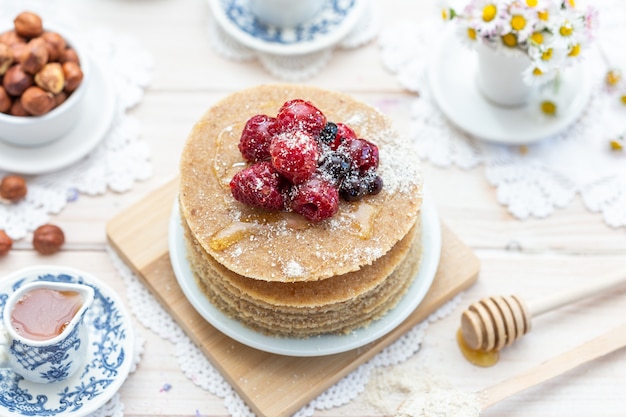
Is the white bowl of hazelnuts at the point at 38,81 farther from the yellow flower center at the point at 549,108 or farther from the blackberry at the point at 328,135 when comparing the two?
the yellow flower center at the point at 549,108

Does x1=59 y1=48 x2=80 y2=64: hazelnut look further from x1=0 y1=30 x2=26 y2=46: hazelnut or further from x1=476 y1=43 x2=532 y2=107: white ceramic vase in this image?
x1=476 y1=43 x2=532 y2=107: white ceramic vase

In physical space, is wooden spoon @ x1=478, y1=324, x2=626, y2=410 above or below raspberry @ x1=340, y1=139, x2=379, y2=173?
below

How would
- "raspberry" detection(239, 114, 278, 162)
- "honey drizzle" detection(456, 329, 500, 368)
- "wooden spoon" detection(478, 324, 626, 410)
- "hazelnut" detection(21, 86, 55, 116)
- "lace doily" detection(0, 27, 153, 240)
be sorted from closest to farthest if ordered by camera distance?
"raspberry" detection(239, 114, 278, 162)
"wooden spoon" detection(478, 324, 626, 410)
"honey drizzle" detection(456, 329, 500, 368)
"hazelnut" detection(21, 86, 55, 116)
"lace doily" detection(0, 27, 153, 240)

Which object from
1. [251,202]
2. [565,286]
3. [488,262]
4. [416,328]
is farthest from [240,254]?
[565,286]

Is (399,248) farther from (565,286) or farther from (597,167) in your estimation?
(597,167)

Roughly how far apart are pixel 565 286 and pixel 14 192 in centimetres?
159

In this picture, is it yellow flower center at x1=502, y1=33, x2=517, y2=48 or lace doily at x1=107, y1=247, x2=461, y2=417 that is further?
yellow flower center at x1=502, y1=33, x2=517, y2=48

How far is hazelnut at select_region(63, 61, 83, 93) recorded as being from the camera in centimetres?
246

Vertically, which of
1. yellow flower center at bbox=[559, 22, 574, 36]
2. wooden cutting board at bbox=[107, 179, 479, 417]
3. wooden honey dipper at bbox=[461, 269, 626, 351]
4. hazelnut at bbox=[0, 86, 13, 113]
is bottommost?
wooden cutting board at bbox=[107, 179, 479, 417]

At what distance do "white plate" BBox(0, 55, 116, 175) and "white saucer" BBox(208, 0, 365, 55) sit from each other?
458 millimetres

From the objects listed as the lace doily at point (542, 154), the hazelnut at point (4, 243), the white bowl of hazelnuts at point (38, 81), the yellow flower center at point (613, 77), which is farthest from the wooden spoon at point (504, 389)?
the white bowl of hazelnuts at point (38, 81)

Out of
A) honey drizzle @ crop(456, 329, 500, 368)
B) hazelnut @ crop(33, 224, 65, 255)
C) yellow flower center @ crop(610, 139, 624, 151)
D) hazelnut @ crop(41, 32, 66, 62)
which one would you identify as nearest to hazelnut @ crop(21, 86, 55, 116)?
hazelnut @ crop(41, 32, 66, 62)

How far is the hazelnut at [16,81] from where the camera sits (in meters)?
2.40

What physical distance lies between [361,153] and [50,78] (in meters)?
0.95
